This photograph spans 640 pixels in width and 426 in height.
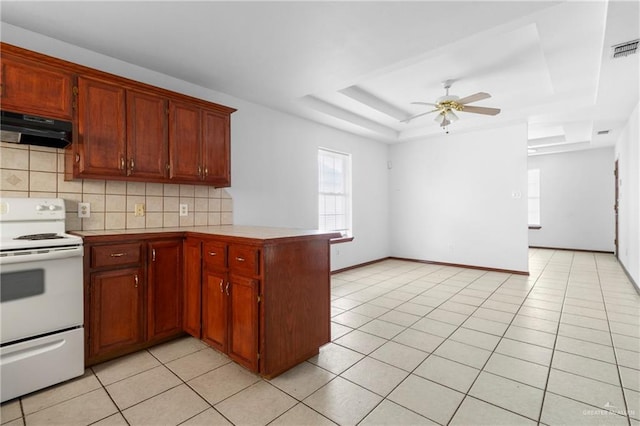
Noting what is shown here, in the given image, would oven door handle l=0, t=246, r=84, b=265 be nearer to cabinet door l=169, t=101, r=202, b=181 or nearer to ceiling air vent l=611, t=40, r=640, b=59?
cabinet door l=169, t=101, r=202, b=181

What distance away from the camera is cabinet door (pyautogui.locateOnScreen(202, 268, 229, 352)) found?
2255 mm

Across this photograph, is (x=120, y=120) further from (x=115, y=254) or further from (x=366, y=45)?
(x=366, y=45)

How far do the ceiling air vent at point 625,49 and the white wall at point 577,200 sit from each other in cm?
619

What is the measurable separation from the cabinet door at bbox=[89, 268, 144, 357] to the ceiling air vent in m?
4.41

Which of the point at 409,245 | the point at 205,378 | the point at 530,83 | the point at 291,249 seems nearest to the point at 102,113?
the point at 291,249

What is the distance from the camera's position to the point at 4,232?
2137mm

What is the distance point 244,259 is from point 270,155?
2352mm

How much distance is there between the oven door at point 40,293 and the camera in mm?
1797

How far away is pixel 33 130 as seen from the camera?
2084 millimetres

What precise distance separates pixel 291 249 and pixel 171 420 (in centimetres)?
118

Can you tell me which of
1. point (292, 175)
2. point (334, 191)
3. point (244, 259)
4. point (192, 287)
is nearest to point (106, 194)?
point (192, 287)

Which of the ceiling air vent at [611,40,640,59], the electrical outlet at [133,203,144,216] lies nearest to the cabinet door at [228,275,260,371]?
the electrical outlet at [133,203,144,216]

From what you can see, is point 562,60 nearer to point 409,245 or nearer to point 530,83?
point 530,83

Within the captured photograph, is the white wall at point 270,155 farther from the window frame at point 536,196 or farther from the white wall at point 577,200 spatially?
the white wall at point 577,200
